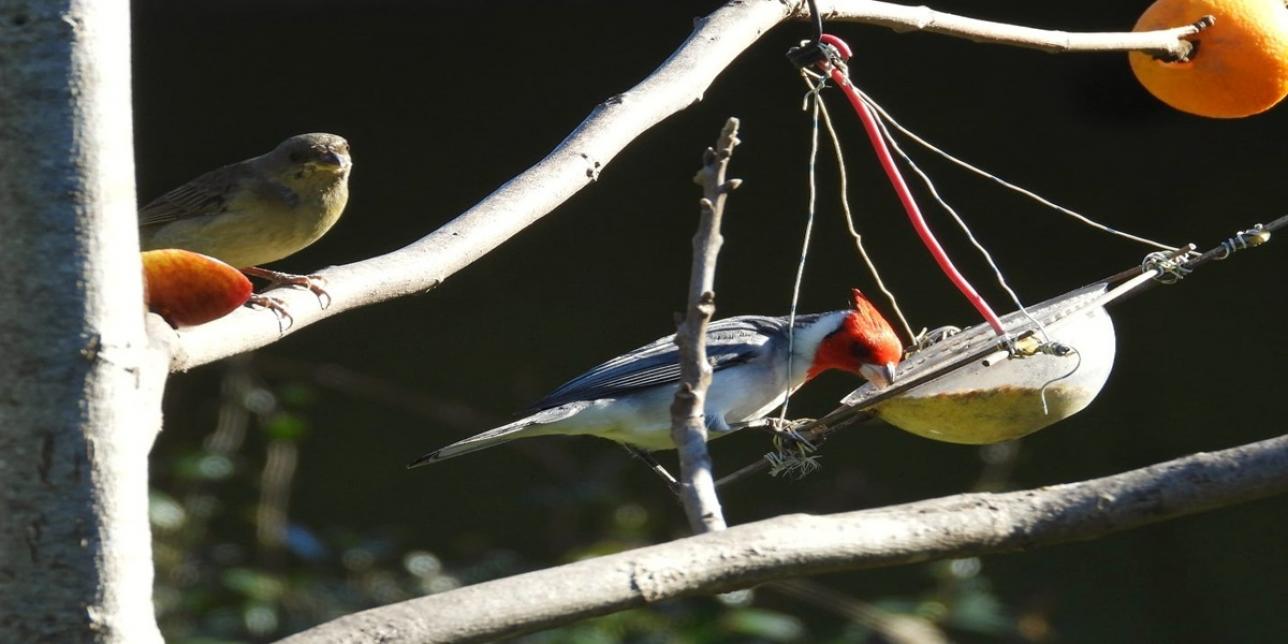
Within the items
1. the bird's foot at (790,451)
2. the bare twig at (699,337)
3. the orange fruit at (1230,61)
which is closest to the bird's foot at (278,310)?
the bare twig at (699,337)

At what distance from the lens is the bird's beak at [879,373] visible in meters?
2.19

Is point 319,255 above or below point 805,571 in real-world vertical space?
above

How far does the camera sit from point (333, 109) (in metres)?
4.61

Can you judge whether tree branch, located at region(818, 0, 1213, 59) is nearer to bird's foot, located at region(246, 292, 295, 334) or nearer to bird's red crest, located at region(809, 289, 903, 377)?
bird's red crest, located at region(809, 289, 903, 377)

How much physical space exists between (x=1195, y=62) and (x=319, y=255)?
3095mm

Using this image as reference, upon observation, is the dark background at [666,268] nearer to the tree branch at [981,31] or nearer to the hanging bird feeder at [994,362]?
the tree branch at [981,31]

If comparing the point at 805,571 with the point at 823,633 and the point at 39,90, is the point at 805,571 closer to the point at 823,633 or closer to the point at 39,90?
the point at 39,90

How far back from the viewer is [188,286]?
1217 millimetres

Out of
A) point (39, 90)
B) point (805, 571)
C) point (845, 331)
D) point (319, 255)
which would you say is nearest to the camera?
point (39, 90)

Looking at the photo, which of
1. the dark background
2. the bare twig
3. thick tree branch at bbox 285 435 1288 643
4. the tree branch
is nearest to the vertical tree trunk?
thick tree branch at bbox 285 435 1288 643

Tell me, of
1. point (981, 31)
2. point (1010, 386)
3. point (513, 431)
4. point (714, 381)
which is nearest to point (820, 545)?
point (1010, 386)

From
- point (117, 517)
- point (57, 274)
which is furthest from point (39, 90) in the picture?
point (117, 517)

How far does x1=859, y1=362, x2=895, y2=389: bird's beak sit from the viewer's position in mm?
2187

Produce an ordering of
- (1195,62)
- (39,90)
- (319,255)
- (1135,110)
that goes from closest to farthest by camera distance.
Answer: (39,90) → (1195,62) → (1135,110) → (319,255)
